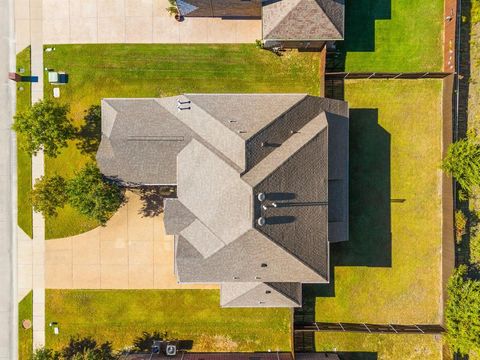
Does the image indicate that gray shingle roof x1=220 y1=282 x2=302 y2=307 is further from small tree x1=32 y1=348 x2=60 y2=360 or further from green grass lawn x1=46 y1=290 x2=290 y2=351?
small tree x1=32 y1=348 x2=60 y2=360

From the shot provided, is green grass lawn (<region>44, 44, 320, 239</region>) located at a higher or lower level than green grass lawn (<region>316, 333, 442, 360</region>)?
higher

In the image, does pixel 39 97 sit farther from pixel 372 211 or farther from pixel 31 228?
pixel 372 211

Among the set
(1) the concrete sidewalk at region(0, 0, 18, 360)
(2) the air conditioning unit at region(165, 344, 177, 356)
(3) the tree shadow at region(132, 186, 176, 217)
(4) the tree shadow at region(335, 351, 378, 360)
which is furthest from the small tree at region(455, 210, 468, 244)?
(1) the concrete sidewalk at region(0, 0, 18, 360)

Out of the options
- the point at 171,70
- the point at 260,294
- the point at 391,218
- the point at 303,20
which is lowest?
the point at 260,294

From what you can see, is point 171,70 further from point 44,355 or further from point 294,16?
Result: point 44,355

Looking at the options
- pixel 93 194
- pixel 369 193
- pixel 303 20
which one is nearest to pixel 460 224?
pixel 369 193

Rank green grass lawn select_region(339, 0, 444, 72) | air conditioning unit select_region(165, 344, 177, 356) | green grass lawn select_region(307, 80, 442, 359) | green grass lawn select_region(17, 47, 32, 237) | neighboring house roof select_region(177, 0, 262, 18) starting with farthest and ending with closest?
green grass lawn select_region(17, 47, 32, 237) → green grass lawn select_region(307, 80, 442, 359) → green grass lawn select_region(339, 0, 444, 72) → air conditioning unit select_region(165, 344, 177, 356) → neighboring house roof select_region(177, 0, 262, 18)

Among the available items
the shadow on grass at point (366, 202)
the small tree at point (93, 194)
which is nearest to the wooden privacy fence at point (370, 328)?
the shadow on grass at point (366, 202)
